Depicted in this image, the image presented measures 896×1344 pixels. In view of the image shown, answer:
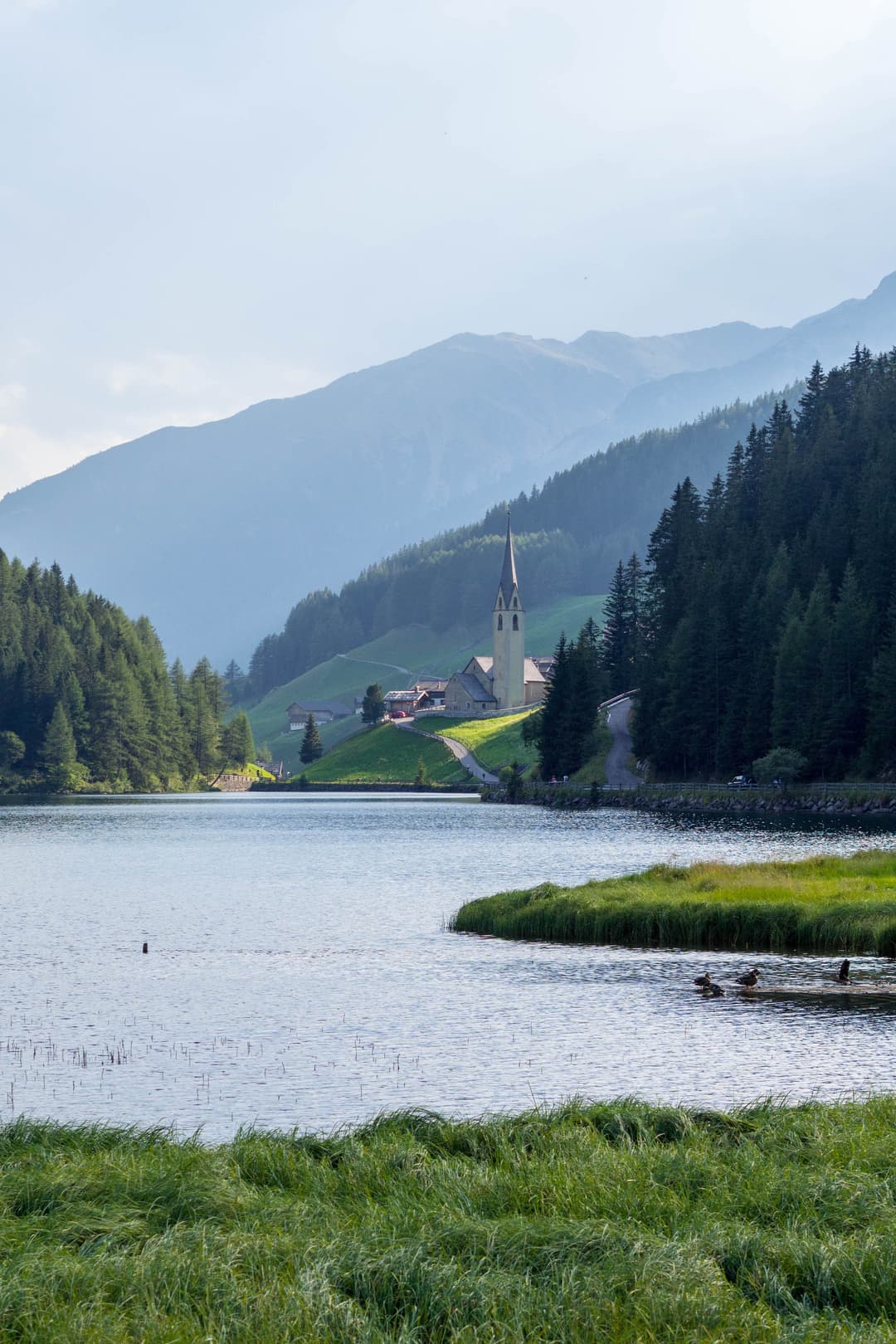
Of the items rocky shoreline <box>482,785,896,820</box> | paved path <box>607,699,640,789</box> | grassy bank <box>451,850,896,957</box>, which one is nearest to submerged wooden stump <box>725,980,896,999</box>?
grassy bank <box>451,850,896,957</box>

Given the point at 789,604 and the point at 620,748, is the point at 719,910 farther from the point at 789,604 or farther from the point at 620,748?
the point at 620,748

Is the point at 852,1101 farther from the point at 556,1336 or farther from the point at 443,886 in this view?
the point at 443,886

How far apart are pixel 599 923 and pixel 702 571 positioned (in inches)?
4140

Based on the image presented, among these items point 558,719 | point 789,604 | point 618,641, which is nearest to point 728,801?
point 789,604

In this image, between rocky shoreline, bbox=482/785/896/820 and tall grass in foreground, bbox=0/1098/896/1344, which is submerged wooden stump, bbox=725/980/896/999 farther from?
rocky shoreline, bbox=482/785/896/820

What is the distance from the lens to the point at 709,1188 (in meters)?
15.4

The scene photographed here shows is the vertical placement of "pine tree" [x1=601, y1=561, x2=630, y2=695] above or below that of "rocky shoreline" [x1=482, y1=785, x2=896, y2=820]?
above

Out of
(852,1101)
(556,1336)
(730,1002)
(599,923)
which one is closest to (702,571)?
(599,923)

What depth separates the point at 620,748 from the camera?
15950 cm

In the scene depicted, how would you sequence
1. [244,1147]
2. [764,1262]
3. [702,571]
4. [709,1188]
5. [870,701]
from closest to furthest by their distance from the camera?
[764,1262], [709,1188], [244,1147], [870,701], [702,571]

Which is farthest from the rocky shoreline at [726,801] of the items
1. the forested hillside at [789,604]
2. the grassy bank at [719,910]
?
the grassy bank at [719,910]

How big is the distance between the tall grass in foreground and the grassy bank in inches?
867

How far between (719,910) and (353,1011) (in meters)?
13.9

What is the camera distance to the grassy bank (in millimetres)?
40594
